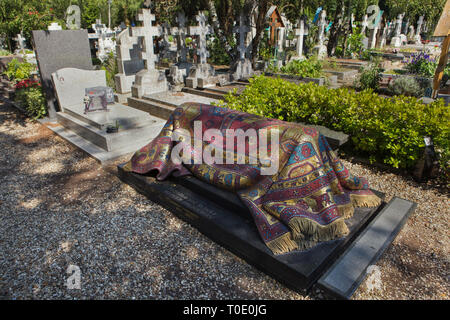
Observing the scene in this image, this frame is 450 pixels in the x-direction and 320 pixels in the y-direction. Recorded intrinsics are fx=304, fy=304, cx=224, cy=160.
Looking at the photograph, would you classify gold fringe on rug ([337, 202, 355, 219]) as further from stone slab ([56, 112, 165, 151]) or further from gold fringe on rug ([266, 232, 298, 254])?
stone slab ([56, 112, 165, 151])

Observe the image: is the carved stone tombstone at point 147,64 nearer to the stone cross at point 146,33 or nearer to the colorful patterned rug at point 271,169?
the stone cross at point 146,33

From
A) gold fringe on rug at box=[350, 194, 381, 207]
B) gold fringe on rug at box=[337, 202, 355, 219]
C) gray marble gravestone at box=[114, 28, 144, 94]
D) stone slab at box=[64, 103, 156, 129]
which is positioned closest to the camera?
gold fringe on rug at box=[337, 202, 355, 219]

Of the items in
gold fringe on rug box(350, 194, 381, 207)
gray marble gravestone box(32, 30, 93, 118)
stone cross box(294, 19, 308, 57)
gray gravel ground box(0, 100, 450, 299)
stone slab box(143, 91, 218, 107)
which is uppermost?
stone cross box(294, 19, 308, 57)

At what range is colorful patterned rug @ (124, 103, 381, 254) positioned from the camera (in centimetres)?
316

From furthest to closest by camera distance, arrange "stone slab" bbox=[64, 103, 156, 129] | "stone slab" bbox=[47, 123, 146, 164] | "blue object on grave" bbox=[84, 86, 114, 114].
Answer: "blue object on grave" bbox=[84, 86, 114, 114] → "stone slab" bbox=[64, 103, 156, 129] → "stone slab" bbox=[47, 123, 146, 164]

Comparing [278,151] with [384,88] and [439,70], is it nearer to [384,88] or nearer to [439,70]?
[439,70]

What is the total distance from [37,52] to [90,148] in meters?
3.39

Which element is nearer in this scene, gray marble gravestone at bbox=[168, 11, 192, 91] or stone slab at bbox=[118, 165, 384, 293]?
stone slab at bbox=[118, 165, 384, 293]

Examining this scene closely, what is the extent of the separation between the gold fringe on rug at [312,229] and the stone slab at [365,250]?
23 cm

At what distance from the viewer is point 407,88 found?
339 inches

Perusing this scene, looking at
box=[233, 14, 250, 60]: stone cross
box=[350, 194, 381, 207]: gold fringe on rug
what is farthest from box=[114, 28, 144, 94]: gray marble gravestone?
box=[350, 194, 381, 207]: gold fringe on rug

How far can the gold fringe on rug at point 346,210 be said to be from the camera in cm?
350

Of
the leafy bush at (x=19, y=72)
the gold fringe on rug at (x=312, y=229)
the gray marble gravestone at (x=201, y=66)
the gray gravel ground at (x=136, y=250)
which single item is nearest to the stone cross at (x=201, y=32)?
the gray marble gravestone at (x=201, y=66)
